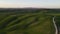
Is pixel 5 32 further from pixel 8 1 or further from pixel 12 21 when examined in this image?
pixel 8 1

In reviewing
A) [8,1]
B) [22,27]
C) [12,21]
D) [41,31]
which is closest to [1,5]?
[8,1]

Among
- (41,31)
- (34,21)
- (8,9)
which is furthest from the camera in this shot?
(8,9)

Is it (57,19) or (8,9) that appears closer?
(57,19)

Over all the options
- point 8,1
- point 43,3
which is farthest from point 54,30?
point 8,1

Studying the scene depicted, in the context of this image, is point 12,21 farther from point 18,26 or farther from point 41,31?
point 41,31

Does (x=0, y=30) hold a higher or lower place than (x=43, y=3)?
lower

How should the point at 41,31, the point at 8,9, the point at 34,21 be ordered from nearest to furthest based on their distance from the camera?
the point at 41,31 → the point at 34,21 → the point at 8,9
